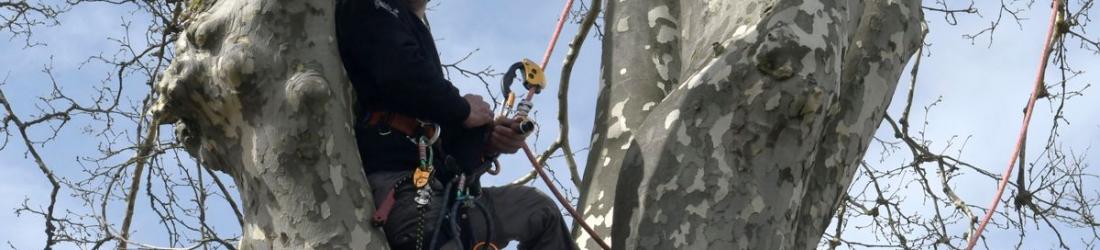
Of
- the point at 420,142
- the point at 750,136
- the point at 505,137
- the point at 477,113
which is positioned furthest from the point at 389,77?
the point at 750,136

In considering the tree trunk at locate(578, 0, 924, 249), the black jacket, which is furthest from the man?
the tree trunk at locate(578, 0, 924, 249)

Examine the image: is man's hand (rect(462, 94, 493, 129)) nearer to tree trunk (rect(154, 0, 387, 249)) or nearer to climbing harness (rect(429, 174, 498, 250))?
climbing harness (rect(429, 174, 498, 250))

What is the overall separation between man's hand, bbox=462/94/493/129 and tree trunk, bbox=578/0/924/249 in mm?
358

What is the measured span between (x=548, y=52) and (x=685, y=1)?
0.55 metres

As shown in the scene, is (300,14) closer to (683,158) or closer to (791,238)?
(683,158)

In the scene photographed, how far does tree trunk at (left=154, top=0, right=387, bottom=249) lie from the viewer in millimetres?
2990

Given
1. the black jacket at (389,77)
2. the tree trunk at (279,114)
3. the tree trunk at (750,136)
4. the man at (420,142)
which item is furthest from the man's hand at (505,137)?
the tree trunk at (279,114)

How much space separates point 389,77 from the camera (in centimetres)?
328

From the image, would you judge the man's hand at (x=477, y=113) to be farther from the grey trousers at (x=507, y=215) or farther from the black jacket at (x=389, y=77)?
the grey trousers at (x=507, y=215)

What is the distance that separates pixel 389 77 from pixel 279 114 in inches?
13.2

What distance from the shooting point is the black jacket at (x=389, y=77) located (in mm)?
3297

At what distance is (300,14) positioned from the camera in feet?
10.1

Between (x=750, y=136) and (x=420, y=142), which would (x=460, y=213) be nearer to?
(x=420, y=142)

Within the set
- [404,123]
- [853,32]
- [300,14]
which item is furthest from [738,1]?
[300,14]
